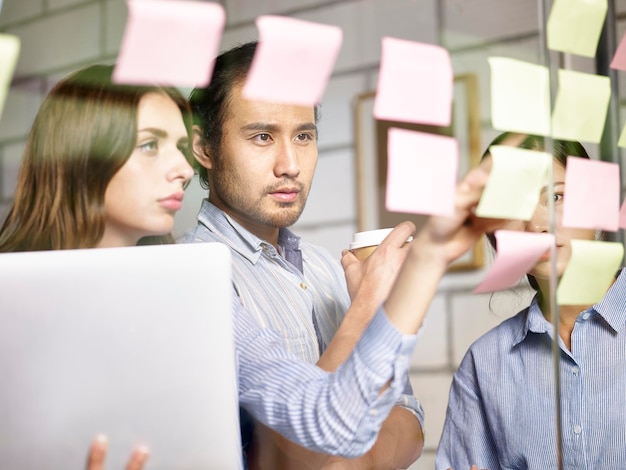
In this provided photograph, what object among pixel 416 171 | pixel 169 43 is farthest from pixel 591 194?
pixel 169 43

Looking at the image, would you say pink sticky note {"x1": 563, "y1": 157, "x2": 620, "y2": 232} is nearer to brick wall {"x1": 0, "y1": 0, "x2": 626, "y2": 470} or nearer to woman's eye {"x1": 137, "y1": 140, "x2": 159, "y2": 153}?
brick wall {"x1": 0, "y1": 0, "x2": 626, "y2": 470}

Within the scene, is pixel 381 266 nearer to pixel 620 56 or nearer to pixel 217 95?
pixel 217 95

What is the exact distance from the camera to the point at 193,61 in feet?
2.01

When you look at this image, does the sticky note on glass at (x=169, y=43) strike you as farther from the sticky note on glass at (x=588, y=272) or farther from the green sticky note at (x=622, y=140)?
the green sticky note at (x=622, y=140)

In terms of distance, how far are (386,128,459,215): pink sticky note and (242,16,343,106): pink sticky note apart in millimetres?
80

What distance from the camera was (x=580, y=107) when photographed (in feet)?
2.86

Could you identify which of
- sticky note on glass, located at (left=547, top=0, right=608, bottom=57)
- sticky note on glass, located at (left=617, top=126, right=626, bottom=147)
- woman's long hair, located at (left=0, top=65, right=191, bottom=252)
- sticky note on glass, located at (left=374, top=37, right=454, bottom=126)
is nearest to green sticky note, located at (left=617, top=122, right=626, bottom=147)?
sticky note on glass, located at (left=617, top=126, right=626, bottom=147)

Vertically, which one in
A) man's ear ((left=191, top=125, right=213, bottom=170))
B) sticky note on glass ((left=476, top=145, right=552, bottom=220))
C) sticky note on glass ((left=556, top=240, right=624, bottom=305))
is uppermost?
man's ear ((left=191, top=125, right=213, bottom=170))

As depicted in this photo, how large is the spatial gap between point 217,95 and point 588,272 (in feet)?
1.49

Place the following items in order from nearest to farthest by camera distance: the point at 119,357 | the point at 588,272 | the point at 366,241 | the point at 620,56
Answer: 1. the point at 119,357
2. the point at 366,241
3. the point at 588,272
4. the point at 620,56

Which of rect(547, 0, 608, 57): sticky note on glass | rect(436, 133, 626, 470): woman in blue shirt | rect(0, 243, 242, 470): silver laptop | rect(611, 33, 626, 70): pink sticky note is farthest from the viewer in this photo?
rect(611, 33, 626, 70): pink sticky note

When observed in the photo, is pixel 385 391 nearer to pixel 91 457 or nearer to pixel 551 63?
pixel 91 457

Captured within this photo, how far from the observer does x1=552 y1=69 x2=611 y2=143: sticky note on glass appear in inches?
33.0

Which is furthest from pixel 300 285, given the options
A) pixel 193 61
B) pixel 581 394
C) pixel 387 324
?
pixel 581 394
